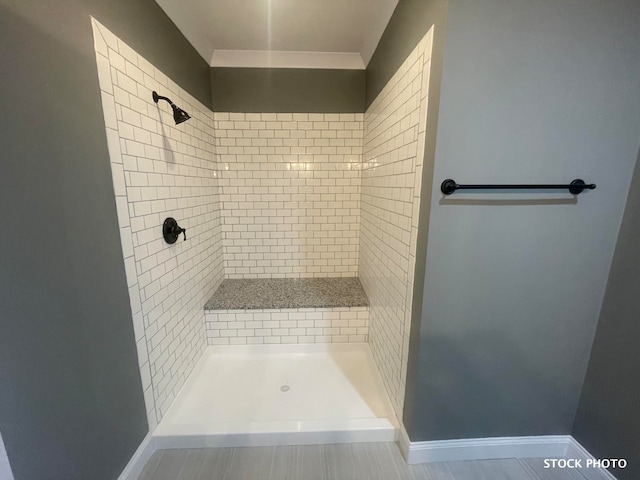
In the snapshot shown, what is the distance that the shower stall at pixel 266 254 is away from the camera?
1187 millimetres

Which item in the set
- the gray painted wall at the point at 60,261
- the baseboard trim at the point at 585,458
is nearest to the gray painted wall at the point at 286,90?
the gray painted wall at the point at 60,261

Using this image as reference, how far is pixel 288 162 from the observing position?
2297mm

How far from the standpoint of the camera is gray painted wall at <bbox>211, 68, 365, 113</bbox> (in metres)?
2.14

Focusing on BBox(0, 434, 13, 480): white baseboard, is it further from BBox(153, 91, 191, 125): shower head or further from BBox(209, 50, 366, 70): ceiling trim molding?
BBox(209, 50, 366, 70): ceiling trim molding

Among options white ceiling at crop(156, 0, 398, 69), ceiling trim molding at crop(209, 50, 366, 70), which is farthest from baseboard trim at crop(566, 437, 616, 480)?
ceiling trim molding at crop(209, 50, 366, 70)

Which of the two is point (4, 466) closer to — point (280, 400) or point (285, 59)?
point (280, 400)

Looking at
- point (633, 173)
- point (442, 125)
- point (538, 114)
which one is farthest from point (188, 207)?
point (633, 173)

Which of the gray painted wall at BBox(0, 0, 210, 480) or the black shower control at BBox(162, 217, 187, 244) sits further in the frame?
the black shower control at BBox(162, 217, 187, 244)

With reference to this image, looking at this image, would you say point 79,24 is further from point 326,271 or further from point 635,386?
point 635,386

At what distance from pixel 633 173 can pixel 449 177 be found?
0.76 metres

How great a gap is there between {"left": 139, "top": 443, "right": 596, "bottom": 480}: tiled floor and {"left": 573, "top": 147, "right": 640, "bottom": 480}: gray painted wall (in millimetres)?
255

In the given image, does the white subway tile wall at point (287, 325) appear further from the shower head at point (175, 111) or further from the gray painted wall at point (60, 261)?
the shower head at point (175, 111)

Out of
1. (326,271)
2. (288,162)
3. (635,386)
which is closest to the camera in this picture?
(635,386)

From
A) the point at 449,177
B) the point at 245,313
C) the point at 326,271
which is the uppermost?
the point at 449,177
